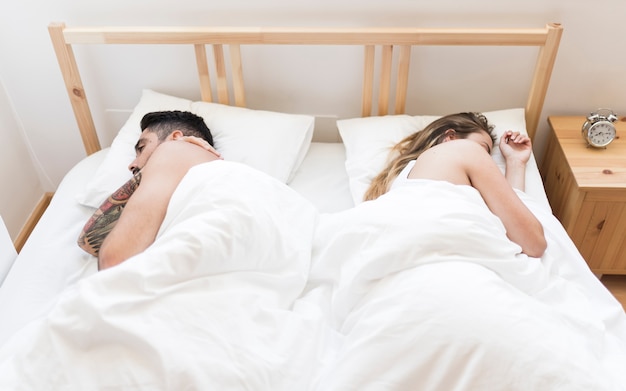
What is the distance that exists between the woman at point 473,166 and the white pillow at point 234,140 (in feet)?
1.10

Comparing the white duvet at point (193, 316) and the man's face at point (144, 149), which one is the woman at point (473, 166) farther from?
the man's face at point (144, 149)

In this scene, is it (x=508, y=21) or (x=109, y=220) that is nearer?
(x=109, y=220)

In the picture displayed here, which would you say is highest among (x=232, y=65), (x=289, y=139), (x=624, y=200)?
(x=232, y=65)

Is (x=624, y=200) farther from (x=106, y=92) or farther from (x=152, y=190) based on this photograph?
(x=106, y=92)

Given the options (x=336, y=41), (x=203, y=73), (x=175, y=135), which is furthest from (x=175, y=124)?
(x=336, y=41)

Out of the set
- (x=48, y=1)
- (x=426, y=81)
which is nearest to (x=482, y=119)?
(x=426, y=81)

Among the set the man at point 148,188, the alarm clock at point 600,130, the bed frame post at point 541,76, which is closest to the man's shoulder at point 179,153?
the man at point 148,188

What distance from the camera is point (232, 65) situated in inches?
70.2

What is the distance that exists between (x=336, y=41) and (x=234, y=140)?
46 cm

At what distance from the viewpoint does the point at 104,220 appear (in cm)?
142

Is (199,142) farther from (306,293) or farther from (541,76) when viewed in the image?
(541,76)

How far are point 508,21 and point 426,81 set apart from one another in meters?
0.33

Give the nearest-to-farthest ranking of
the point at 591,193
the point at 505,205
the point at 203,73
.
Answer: the point at 505,205 → the point at 591,193 → the point at 203,73

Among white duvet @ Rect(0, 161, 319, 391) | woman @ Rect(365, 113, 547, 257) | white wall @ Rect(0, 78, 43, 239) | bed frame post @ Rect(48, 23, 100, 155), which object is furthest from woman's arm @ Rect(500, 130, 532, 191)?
white wall @ Rect(0, 78, 43, 239)
